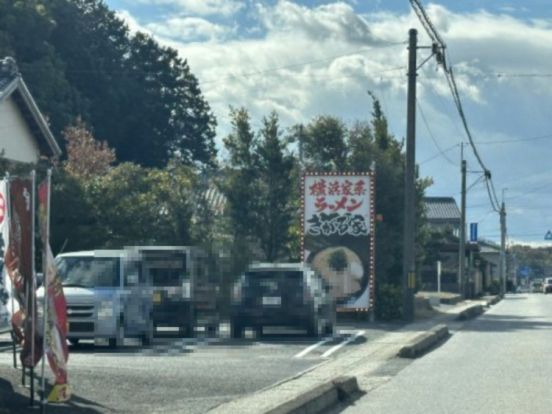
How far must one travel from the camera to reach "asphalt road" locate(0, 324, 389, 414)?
12.0 meters

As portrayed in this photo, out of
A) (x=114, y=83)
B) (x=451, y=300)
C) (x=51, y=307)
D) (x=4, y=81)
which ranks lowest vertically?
(x=451, y=300)

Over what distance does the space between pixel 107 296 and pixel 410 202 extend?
1341cm

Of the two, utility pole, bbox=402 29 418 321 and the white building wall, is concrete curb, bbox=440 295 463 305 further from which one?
the white building wall

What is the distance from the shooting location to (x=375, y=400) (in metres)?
13.3

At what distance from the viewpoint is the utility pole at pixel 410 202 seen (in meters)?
30.2

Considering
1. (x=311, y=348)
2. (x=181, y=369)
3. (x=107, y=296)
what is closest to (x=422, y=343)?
(x=311, y=348)

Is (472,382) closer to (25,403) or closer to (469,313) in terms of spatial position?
(25,403)

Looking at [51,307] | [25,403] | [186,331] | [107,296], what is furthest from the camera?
[186,331]

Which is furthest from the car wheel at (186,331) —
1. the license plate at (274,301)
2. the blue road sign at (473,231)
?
the blue road sign at (473,231)

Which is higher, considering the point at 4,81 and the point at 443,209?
the point at 443,209

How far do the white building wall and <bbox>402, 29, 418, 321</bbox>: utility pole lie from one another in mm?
11450

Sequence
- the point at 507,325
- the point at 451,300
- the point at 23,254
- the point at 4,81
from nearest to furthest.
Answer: the point at 23,254
the point at 507,325
the point at 4,81
the point at 451,300

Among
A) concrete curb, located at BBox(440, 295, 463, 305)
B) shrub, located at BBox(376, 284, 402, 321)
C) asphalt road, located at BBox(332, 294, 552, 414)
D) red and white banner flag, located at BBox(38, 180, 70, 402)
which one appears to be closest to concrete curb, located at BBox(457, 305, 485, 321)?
shrub, located at BBox(376, 284, 402, 321)

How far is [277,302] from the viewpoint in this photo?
22812 mm
